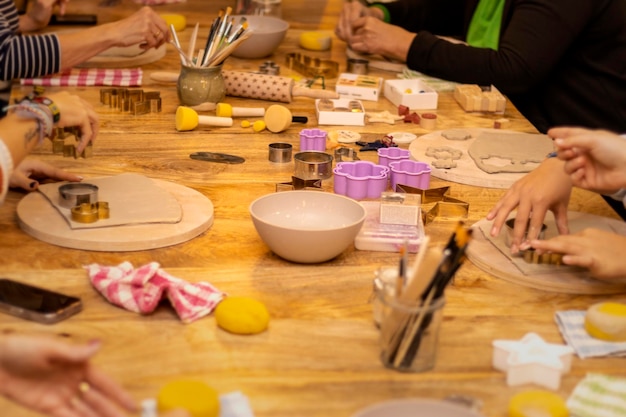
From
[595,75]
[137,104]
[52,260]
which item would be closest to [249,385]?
[52,260]

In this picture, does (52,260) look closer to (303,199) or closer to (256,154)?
(303,199)

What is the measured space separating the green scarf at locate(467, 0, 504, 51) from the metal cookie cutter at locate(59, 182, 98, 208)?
177 centimetres

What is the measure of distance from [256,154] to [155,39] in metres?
0.75

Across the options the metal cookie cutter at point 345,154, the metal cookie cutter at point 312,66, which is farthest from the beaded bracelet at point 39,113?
the metal cookie cutter at point 312,66

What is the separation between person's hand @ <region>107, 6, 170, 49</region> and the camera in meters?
2.56

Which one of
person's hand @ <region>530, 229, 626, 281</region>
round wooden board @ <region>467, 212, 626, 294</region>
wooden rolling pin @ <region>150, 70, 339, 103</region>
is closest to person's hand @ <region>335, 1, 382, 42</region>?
wooden rolling pin @ <region>150, 70, 339, 103</region>

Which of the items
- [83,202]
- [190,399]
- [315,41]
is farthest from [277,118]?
[190,399]

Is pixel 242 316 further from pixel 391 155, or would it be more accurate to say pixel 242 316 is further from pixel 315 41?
pixel 315 41

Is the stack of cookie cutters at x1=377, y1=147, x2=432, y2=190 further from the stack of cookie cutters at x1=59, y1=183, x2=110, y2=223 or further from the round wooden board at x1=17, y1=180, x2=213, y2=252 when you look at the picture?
the stack of cookie cutters at x1=59, y1=183, x2=110, y2=223

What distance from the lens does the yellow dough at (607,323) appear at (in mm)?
1304

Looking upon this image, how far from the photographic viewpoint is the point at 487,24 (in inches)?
122

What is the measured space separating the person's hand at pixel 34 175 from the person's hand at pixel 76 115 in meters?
0.09

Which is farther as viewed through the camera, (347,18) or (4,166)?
(347,18)

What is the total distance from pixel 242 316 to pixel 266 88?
1317 mm
